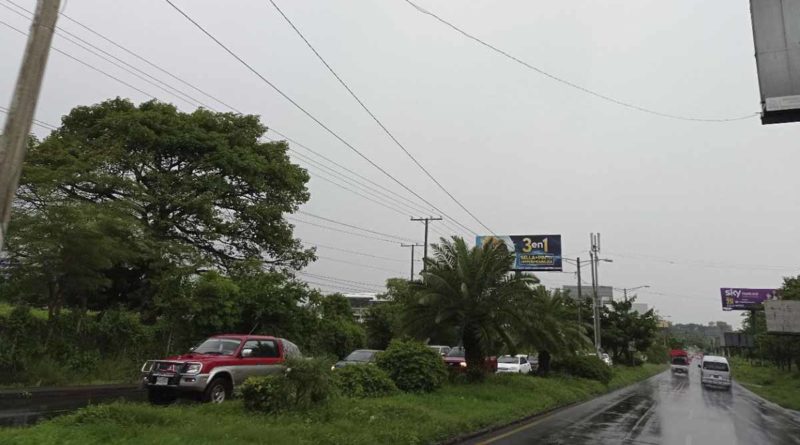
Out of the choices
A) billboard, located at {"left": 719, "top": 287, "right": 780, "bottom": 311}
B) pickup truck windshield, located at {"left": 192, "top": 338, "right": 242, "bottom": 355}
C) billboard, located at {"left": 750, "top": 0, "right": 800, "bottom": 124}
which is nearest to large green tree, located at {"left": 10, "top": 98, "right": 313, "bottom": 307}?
pickup truck windshield, located at {"left": 192, "top": 338, "right": 242, "bottom": 355}

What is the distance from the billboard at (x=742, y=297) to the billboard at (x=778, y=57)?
2676 inches

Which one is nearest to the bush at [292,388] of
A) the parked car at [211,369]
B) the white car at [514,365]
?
the parked car at [211,369]

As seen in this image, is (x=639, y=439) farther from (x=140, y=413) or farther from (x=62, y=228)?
(x=62, y=228)

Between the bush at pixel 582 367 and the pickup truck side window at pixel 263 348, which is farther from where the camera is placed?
the bush at pixel 582 367

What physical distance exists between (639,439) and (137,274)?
2288cm

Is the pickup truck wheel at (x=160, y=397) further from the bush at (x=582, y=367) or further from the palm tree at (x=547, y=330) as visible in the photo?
the bush at (x=582, y=367)

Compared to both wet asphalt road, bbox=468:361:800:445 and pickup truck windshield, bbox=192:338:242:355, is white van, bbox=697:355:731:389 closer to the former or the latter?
wet asphalt road, bbox=468:361:800:445

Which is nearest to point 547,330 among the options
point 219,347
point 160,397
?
point 219,347

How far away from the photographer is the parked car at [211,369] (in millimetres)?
12383

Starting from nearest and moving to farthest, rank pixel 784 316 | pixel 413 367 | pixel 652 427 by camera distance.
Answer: pixel 652 427 < pixel 413 367 < pixel 784 316

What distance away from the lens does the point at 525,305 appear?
1902cm

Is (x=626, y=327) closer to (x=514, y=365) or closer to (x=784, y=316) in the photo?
(x=784, y=316)

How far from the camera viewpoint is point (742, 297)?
71312 millimetres

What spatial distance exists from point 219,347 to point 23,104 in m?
9.74
